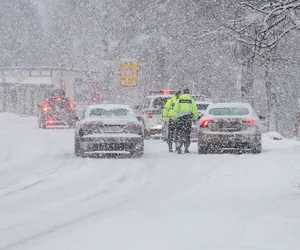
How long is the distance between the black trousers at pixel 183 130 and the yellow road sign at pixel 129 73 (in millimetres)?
17329

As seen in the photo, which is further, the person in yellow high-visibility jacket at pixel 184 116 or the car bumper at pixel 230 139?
the person in yellow high-visibility jacket at pixel 184 116

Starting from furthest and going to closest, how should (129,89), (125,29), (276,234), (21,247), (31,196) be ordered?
(129,89) → (125,29) → (31,196) → (276,234) → (21,247)

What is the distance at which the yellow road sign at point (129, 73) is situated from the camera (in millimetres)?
35750

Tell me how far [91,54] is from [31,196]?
69826mm

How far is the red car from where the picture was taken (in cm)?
3497

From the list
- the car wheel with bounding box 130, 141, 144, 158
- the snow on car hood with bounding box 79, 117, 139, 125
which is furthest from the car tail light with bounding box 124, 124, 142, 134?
the car wheel with bounding box 130, 141, 144, 158

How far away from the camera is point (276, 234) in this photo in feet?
23.5

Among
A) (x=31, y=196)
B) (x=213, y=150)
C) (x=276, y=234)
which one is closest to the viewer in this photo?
(x=276, y=234)

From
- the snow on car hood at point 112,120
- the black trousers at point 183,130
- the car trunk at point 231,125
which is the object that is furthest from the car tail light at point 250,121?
the snow on car hood at point 112,120

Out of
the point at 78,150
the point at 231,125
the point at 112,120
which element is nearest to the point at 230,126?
the point at 231,125

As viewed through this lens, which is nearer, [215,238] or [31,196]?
[215,238]

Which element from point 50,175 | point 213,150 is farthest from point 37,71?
point 50,175

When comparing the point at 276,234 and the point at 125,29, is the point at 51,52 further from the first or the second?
the point at 276,234

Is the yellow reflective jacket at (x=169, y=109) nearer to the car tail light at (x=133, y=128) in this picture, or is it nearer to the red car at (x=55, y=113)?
the car tail light at (x=133, y=128)
